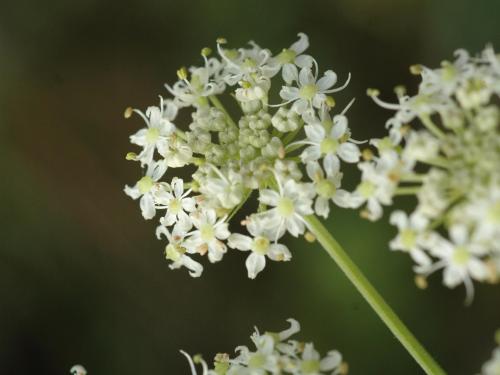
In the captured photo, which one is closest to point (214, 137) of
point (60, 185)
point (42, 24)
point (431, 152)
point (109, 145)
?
point (109, 145)

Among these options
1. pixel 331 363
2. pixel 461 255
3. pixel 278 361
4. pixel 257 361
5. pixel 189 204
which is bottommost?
pixel 461 255

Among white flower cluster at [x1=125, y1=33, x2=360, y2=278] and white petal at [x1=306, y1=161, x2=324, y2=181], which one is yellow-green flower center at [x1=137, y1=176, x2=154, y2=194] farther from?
white petal at [x1=306, y1=161, x2=324, y2=181]

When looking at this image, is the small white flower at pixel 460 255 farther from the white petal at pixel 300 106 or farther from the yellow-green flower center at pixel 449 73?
the white petal at pixel 300 106

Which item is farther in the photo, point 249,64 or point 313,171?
point 249,64

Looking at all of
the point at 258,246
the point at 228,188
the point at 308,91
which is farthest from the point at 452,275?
the point at 308,91

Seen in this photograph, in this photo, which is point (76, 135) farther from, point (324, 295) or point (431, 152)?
point (431, 152)

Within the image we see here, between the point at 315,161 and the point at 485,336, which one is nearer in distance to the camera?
the point at 315,161

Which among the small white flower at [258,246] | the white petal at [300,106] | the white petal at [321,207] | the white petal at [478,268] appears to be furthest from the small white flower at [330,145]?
the white petal at [478,268]

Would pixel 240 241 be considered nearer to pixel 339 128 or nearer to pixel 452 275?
pixel 339 128
